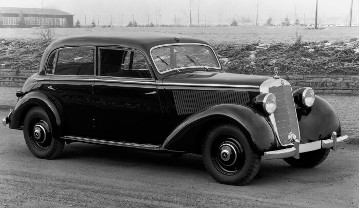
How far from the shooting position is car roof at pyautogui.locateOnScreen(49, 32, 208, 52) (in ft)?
26.3

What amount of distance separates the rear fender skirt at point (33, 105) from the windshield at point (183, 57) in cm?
164

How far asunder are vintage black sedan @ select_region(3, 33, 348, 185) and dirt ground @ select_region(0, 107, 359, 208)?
0.29m

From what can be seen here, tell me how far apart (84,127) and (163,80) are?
1.40m

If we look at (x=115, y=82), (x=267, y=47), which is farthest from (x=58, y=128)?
(x=267, y=47)

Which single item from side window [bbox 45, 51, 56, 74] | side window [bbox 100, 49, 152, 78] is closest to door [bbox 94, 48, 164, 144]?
side window [bbox 100, 49, 152, 78]

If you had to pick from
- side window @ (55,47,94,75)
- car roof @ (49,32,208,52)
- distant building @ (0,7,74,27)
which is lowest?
side window @ (55,47,94,75)

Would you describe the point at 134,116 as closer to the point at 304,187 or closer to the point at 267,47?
the point at 304,187

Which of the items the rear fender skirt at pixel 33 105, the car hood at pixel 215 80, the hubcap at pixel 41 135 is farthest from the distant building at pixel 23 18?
the car hood at pixel 215 80

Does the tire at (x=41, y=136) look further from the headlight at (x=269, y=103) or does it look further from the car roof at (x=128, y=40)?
the headlight at (x=269, y=103)

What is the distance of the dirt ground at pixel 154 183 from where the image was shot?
6203mm

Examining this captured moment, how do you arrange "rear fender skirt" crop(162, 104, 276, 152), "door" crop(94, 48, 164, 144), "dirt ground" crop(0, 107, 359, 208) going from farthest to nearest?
"door" crop(94, 48, 164, 144), "rear fender skirt" crop(162, 104, 276, 152), "dirt ground" crop(0, 107, 359, 208)

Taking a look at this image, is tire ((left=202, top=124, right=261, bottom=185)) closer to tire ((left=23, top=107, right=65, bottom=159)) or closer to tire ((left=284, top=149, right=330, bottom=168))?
tire ((left=284, top=149, right=330, bottom=168))

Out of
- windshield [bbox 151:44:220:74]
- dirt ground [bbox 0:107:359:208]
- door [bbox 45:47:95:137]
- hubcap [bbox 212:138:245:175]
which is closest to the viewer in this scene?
dirt ground [bbox 0:107:359:208]

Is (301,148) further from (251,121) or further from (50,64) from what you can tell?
(50,64)
